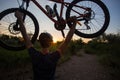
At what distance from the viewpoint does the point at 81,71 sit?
1116 inches

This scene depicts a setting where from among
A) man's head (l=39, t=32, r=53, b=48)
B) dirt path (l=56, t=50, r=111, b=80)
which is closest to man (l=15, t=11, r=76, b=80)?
man's head (l=39, t=32, r=53, b=48)

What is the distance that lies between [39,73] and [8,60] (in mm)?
24990

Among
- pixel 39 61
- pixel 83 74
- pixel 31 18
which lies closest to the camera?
pixel 39 61

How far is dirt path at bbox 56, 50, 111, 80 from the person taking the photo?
26172mm

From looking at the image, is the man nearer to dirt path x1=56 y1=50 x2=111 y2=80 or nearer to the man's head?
the man's head

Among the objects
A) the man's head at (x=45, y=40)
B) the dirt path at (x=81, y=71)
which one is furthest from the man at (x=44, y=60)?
the dirt path at (x=81, y=71)

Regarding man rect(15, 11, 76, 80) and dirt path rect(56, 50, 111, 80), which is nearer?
man rect(15, 11, 76, 80)

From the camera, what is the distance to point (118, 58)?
31.2 m

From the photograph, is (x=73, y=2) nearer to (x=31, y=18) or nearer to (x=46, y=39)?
(x=31, y=18)

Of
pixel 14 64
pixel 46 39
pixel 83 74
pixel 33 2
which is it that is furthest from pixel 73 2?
pixel 14 64

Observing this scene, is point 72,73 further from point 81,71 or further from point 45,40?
point 45,40

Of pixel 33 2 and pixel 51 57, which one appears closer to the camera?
pixel 51 57

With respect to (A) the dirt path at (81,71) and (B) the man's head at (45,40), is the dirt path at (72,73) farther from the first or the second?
(B) the man's head at (45,40)

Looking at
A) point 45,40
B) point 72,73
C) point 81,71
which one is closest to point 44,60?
point 45,40
